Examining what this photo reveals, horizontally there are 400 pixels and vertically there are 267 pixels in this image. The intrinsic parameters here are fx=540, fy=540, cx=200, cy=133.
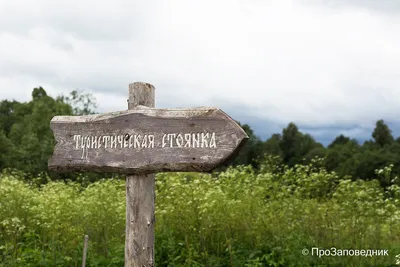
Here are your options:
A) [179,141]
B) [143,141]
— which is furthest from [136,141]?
[179,141]

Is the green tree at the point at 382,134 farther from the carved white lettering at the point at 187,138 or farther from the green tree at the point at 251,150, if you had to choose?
the carved white lettering at the point at 187,138

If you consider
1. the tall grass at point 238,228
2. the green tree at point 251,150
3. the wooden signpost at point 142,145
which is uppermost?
the green tree at point 251,150

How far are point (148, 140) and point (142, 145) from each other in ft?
0.22

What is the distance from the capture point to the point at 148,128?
170 inches

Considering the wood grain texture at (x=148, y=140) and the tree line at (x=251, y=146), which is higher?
the tree line at (x=251, y=146)

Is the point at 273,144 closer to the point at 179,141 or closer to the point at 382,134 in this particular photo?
the point at 382,134

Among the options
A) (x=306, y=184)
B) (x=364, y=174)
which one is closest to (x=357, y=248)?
(x=306, y=184)

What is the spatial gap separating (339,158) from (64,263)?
75.8ft

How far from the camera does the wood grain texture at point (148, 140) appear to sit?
4035 millimetres

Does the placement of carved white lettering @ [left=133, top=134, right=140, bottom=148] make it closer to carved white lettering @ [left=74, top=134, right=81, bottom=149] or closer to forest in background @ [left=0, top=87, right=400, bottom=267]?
carved white lettering @ [left=74, top=134, right=81, bottom=149]

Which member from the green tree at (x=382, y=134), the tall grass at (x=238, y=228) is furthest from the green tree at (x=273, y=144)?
the tall grass at (x=238, y=228)

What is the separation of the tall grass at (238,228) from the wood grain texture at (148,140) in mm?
2444

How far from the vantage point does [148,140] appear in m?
4.30

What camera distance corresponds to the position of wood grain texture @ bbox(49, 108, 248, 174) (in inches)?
159
